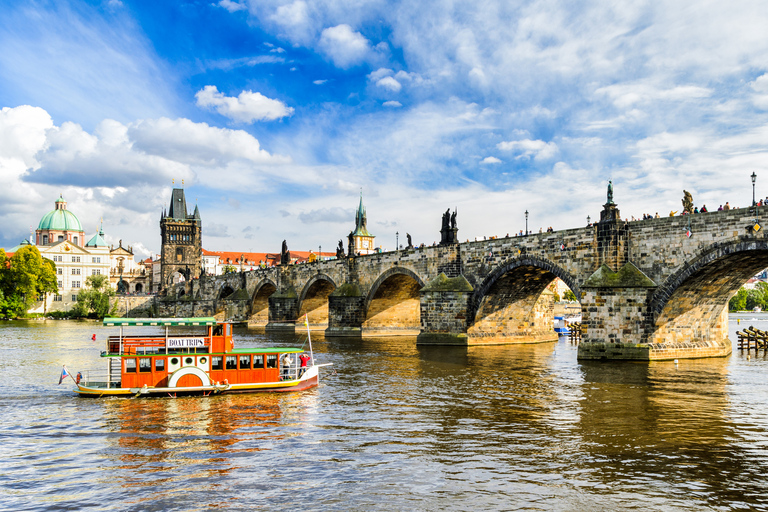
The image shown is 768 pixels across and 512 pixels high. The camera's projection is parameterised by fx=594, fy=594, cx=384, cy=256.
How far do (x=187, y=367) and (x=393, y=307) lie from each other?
34664 mm

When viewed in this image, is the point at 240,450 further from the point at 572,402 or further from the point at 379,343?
the point at 379,343

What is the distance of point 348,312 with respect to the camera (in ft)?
180

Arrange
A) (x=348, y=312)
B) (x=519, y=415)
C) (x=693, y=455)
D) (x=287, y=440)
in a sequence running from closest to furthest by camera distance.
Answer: (x=693, y=455), (x=287, y=440), (x=519, y=415), (x=348, y=312)

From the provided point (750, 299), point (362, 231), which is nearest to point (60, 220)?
point (362, 231)

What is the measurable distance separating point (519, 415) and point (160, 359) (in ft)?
44.3

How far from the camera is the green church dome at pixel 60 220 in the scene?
13600cm

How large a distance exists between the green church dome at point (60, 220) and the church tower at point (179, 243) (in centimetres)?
2016

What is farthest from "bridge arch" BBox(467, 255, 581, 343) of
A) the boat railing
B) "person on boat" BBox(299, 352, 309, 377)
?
the boat railing

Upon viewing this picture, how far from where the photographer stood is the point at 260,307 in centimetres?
8469

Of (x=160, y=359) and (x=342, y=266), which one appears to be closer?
(x=160, y=359)

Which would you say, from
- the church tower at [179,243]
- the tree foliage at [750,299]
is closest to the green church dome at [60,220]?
the church tower at [179,243]

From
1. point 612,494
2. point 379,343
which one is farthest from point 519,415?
point 379,343

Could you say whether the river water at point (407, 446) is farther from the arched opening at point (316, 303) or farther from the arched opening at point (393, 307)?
the arched opening at point (316, 303)

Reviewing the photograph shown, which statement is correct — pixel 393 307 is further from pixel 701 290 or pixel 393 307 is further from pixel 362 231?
pixel 362 231
